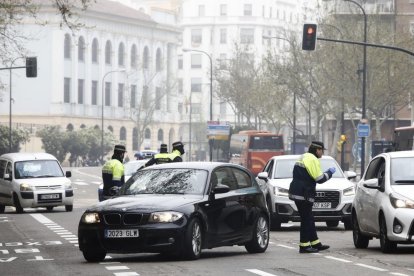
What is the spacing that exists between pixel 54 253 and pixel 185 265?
4143 mm

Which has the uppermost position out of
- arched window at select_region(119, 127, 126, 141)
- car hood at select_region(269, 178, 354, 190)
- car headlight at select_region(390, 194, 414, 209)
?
car headlight at select_region(390, 194, 414, 209)

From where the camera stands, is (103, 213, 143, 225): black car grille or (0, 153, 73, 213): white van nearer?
(103, 213, 143, 225): black car grille

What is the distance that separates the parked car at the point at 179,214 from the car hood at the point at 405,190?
2082 millimetres

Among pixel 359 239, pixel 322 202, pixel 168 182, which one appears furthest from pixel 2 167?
pixel 168 182

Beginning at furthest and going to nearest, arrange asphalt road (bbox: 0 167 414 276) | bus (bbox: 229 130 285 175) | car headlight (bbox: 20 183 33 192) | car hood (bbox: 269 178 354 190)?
1. bus (bbox: 229 130 285 175)
2. car headlight (bbox: 20 183 33 192)
3. car hood (bbox: 269 178 354 190)
4. asphalt road (bbox: 0 167 414 276)

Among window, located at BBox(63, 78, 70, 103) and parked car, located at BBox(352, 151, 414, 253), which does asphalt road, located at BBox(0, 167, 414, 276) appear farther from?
window, located at BBox(63, 78, 70, 103)

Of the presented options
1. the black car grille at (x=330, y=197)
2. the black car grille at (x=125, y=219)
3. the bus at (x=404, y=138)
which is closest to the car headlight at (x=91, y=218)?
the black car grille at (x=125, y=219)

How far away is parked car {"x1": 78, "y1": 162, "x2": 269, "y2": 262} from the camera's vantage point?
20.2 metres

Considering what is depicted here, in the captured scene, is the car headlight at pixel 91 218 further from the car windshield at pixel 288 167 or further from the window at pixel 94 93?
the window at pixel 94 93

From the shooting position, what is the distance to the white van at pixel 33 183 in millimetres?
43000

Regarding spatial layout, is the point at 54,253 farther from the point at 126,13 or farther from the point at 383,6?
the point at 126,13

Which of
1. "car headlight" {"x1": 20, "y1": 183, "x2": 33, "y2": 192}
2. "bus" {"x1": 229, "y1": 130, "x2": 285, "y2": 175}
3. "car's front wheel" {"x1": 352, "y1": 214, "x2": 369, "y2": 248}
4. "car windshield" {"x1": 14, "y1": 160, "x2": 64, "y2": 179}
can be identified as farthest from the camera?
"bus" {"x1": 229, "y1": 130, "x2": 285, "y2": 175}

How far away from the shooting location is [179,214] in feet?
66.6

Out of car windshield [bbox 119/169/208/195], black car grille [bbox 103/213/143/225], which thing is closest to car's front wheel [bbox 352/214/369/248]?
car windshield [bbox 119/169/208/195]
